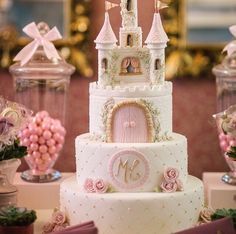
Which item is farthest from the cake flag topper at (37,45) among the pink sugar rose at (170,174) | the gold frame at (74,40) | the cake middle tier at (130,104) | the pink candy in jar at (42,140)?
the pink sugar rose at (170,174)

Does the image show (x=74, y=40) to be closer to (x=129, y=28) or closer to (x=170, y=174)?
(x=129, y=28)

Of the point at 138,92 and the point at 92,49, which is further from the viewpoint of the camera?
the point at 92,49

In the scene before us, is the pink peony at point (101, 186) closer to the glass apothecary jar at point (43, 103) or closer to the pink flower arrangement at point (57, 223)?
the pink flower arrangement at point (57, 223)

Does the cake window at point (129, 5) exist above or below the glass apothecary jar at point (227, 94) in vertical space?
above

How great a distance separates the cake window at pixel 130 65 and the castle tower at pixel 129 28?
10 centimetres

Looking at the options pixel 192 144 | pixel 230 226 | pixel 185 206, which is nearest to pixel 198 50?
pixel 192 144

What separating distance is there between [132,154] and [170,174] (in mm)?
249

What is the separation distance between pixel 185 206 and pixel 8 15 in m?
2.48

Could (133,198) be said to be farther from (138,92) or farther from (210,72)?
(210,72)

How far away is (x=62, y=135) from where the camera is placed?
5051 mm

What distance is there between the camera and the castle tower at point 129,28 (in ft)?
13.9

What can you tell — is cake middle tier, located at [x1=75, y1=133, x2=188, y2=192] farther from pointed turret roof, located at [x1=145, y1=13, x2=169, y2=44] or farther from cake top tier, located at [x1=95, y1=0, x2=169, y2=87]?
pointed turret roof, located at [x1=145, y1=13, x2=169, y2=44]

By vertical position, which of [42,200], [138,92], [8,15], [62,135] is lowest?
[42,200]

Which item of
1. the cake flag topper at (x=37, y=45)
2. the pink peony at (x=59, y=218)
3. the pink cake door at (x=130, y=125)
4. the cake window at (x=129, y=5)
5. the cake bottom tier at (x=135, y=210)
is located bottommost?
the pink peony at (x=59, y=218)
